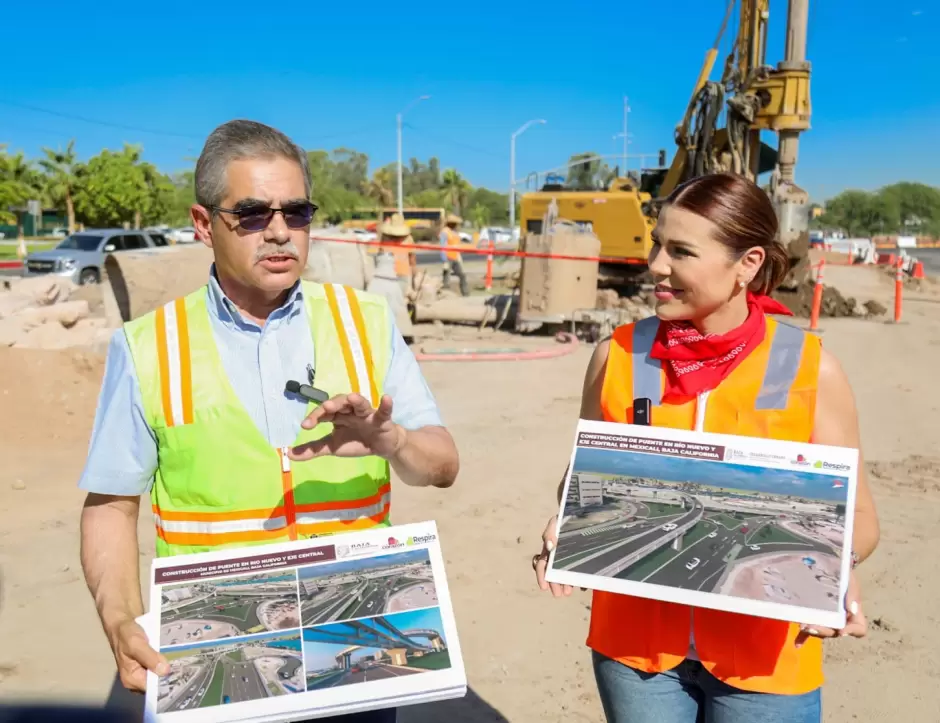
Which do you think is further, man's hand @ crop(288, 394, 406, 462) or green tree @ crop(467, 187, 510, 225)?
green tree @ crop(467, 187, 510, 225)

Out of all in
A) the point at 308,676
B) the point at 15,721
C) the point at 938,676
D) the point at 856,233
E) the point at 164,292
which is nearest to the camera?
the point at 308,676

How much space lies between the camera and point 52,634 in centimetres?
418

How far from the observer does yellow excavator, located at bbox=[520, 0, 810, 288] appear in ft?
45.5

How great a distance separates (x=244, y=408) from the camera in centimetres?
195

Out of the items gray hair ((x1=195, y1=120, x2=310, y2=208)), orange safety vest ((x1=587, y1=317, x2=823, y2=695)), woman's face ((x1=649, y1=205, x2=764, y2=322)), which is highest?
gray hair ((x1=195, y1=120, x2=310, y2=208))

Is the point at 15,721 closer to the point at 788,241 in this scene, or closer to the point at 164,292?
the point at 164,292

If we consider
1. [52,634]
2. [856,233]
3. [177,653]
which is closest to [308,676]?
[177,653]

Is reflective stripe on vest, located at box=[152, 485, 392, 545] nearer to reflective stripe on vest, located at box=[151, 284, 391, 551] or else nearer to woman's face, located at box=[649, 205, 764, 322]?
reflective stripe on vest, located at box=[151, 284, 391, 551]

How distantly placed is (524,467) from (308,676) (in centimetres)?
521

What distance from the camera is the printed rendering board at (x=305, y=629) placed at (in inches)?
60.9

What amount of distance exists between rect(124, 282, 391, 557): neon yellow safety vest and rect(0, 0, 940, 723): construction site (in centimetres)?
25

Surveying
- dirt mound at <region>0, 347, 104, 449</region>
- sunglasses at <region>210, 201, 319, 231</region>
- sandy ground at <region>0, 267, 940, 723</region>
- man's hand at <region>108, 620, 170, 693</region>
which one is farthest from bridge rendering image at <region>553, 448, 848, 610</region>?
dirt mound at <region>0, 347, 104, 449</region>

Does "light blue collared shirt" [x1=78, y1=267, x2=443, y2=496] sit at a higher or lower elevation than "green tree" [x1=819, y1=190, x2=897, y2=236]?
lower

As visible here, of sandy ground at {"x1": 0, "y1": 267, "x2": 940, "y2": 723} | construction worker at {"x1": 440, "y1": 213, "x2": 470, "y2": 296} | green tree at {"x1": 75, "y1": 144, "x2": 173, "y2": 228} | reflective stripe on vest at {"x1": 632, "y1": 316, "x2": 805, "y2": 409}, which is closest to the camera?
reflective stripe on vest at {"x1": 632, "y1": 316, "x2": 805, "y2": 409}
